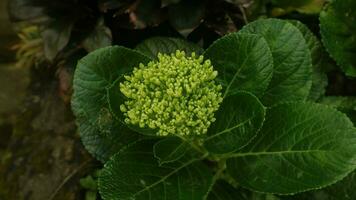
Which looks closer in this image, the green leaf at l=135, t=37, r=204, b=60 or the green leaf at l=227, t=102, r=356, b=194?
the green leaf at l=227, t=102, r=356, b=194

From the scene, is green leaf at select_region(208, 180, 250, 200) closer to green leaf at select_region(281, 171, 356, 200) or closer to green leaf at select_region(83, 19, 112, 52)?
green leaf at select_region(281, 171, 356, 200)

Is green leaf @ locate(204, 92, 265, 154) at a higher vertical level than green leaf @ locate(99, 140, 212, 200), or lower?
higher

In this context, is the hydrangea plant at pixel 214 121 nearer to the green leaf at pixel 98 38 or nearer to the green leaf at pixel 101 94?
the green leaf at pixel 101 94

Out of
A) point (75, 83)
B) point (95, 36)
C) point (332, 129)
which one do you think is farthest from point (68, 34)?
point (332, 129)

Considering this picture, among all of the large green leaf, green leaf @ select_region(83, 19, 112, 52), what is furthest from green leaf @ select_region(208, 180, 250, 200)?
green leaf @ select_region(83, 19, 112, 52)

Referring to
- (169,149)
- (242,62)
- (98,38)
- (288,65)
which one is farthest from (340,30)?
(98,38)

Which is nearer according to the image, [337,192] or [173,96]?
[173,96]

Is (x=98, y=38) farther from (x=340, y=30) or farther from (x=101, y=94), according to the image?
(x=340, y=30)
